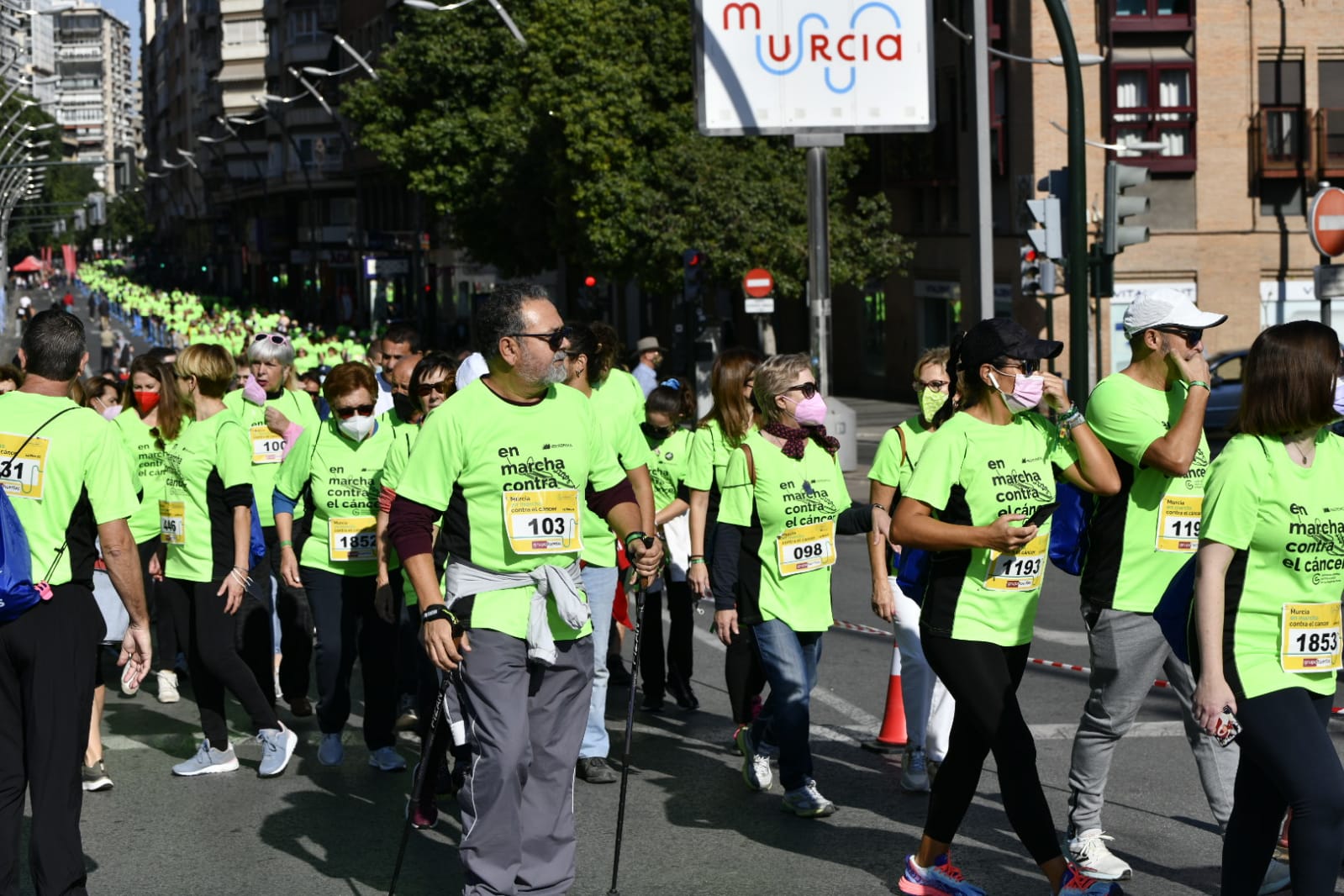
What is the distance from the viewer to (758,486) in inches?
289

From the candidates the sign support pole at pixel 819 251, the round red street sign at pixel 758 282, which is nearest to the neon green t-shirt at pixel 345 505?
the sign support pole at pixel 819 251

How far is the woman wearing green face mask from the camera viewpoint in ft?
24.0

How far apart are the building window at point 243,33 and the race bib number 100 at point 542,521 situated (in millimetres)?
117294

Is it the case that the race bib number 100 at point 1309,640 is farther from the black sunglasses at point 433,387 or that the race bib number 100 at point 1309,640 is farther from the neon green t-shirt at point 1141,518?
the black sunglasses at point 433,387

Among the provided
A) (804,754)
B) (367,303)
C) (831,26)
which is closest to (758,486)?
(804,754)

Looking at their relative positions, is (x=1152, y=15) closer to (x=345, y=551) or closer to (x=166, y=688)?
(x=166, y=688)

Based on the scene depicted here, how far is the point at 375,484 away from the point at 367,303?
71.0 metres

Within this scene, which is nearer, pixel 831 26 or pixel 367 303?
pixel 831 26

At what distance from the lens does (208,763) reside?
8.25m

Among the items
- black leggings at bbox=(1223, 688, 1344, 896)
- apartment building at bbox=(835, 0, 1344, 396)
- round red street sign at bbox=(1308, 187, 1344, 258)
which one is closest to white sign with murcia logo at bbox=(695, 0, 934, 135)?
round red street sign at bbox=(1308, 187, 1344, 258)

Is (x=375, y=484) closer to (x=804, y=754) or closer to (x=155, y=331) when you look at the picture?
(x=804, y=754)

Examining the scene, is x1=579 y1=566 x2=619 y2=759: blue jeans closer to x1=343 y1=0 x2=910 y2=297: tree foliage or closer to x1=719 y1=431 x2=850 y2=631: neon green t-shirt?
x1=719 y1=431 x2=850 y2=631: neon green t-shirt

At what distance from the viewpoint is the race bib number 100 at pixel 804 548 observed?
7.28 m

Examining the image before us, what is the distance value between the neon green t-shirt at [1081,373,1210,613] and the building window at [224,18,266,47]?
117199 mm
